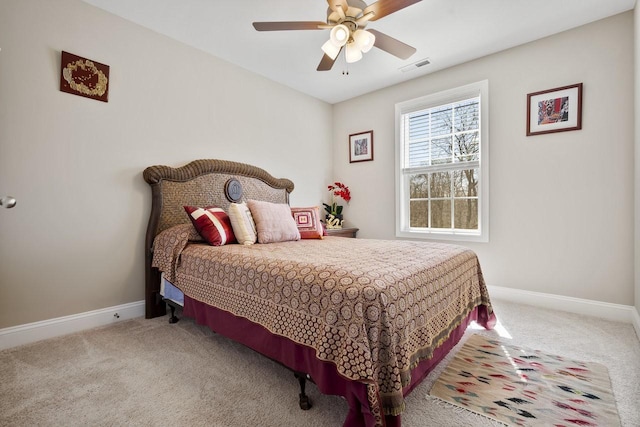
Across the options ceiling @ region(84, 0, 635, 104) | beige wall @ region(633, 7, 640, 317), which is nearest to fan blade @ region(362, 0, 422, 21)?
ceiling @ region(84, 0, 635, 104)

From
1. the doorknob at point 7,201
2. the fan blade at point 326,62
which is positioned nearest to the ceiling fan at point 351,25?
the fan blade at point 326,62

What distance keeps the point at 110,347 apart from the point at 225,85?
2.75 metres

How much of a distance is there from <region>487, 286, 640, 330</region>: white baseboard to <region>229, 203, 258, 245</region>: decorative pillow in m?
2.66

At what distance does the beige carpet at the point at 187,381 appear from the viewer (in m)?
1.35

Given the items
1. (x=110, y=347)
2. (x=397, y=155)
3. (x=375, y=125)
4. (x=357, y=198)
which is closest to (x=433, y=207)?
(x=397, y=155)

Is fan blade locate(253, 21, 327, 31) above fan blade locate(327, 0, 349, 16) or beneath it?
beneath

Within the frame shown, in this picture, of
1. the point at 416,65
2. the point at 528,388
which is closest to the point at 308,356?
the point at 528,388

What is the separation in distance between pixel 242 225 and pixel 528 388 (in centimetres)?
224

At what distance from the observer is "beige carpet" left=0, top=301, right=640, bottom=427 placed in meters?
1.35

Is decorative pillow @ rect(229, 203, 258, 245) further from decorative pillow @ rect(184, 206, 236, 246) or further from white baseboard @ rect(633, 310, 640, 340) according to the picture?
white baseboard @ rect(633, 310, 640, 340)

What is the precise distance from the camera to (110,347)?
80.6 inches

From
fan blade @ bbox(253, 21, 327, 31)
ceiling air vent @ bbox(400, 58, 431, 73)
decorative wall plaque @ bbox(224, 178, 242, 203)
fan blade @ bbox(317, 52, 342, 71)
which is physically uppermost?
ceiling air vent @ bbox(400, 58, 431, 73)

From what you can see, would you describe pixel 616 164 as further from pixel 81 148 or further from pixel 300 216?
pixel 81 148

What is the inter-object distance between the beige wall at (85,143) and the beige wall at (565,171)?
9.68 feet
